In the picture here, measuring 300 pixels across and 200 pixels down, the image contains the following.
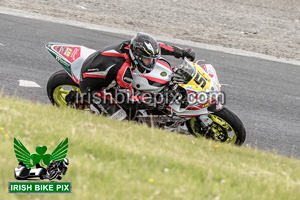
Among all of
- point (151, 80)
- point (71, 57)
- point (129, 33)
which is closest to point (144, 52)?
point (151, 80)

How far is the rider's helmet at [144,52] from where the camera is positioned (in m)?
5.77

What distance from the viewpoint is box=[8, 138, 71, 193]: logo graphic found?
317cm

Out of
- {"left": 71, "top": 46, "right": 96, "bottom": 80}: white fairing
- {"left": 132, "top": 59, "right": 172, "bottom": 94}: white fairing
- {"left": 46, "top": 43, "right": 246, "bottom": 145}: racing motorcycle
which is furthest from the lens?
{"left": 71, "top": 46, "right": 96, "bottom": 80}: white fairing

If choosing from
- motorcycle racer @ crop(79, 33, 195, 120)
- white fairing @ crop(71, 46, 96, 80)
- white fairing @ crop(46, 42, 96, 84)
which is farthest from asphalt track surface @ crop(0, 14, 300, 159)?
motorcycle racer @ crop(79, 33, 195, 120)

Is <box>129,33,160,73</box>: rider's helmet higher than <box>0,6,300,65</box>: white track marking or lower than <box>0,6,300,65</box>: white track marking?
higher

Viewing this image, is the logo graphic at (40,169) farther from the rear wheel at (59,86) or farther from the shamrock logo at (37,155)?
the rear wheel at (59,86)

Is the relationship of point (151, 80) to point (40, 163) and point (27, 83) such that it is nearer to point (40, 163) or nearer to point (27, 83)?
point (40, 163)

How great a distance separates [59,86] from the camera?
668 centimetres

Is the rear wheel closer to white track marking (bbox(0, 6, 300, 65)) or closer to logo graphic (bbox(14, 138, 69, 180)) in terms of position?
logo graphic (bbox(14, 138, 69, 180))

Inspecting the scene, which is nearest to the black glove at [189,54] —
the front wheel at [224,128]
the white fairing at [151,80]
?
the white fairing at [151,80]

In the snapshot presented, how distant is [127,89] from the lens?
19.3 ft

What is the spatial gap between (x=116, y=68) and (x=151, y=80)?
627mm

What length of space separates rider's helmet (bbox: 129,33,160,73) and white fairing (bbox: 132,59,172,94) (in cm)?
26

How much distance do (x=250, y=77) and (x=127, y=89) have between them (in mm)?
6088
